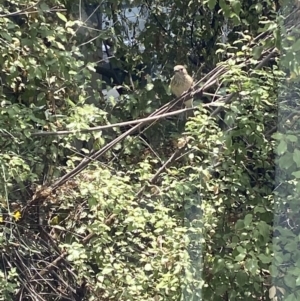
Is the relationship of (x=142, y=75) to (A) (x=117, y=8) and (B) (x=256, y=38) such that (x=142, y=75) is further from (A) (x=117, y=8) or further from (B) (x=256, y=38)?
(B) (x=256, y=38)

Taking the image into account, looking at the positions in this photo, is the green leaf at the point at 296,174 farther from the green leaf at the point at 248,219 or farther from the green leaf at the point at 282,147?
the green leaf at the point at 248,219

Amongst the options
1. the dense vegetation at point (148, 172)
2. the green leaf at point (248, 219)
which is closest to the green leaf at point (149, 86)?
the dense vegetation at point (148, 172)

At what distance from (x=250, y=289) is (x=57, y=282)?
80 centimetres

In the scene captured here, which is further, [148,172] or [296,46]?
[148,172]

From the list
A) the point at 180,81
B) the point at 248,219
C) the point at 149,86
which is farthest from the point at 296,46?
the point at 149,86

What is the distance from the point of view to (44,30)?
2.61 metres

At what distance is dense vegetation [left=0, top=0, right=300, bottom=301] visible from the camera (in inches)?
94.3

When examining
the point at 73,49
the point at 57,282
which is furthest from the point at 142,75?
the point at 57,282

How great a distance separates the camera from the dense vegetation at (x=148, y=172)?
239 cm

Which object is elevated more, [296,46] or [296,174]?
[296,46]

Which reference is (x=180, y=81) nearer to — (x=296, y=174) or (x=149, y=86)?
(x=149, y=86)

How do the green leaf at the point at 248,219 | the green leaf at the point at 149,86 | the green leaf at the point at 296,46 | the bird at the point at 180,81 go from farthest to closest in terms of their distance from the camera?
the green leaf at the point at 149,86, the bird at the point at 180,81, the green leaf at the point at 248,219, the green leaf at the point at 296,46

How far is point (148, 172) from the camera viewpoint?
276 cm

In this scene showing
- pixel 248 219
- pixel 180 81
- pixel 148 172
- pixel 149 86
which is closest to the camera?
pixel 248 219
